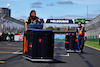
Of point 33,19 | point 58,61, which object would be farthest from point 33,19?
point 58,61

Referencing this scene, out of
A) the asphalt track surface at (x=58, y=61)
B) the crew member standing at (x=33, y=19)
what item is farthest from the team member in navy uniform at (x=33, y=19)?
the asphalt track surface at (x=58, y=61)

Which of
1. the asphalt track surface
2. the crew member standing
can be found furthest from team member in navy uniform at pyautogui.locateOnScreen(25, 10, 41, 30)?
the asphalt track surface

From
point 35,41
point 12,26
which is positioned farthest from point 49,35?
point 12,26

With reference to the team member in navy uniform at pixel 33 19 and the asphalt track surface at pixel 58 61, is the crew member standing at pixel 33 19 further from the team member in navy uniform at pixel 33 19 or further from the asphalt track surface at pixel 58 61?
the asphalt track surface at pixel 58 61

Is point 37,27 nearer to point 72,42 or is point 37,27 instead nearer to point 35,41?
point 35,41

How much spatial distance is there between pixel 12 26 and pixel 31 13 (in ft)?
211

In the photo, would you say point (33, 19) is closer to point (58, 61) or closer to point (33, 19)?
point (33, 19)

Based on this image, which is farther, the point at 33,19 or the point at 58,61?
the point at 33,19

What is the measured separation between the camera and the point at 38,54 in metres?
9.01

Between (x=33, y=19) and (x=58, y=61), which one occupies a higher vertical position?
(x=33, y=19)

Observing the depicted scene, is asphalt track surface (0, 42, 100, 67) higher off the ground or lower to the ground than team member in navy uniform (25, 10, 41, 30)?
lower

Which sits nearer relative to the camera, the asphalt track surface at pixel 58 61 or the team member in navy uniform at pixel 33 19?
the asphalt track surface at pixel 58 61

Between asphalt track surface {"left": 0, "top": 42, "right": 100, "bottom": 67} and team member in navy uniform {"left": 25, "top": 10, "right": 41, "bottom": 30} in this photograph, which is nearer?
asphalt track surface {"left": 0, "top": 42, "right": 100, "bottom": 67}

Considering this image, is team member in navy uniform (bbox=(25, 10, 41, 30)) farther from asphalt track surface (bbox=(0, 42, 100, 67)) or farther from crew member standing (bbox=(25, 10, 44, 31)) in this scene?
asphalt track surface (bbox=(0, 42, 100, 67))
